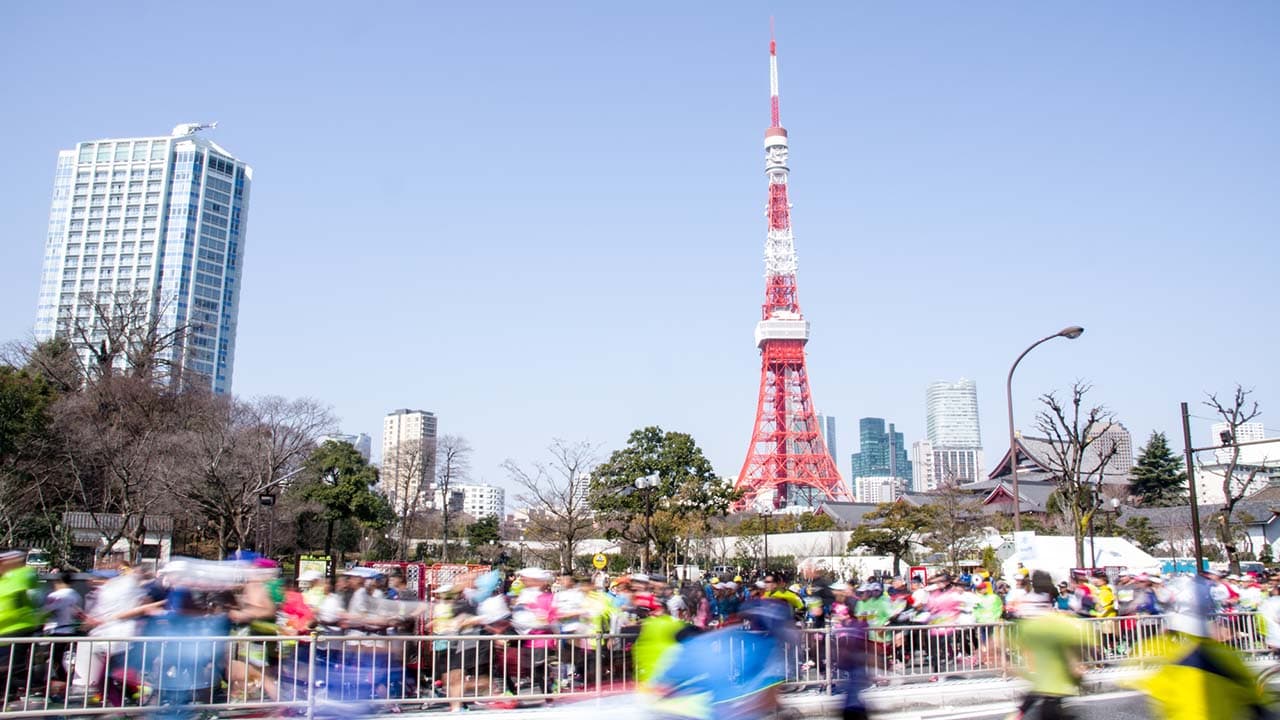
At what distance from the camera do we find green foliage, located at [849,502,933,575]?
4959 cm

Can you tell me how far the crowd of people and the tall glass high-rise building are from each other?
13595cm

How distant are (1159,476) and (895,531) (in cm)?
3507

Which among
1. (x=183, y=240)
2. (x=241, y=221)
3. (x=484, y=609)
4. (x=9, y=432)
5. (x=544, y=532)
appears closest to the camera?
(x=484, y=609)

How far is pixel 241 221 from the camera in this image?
147 metres

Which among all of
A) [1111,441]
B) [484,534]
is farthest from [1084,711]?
[484,534]

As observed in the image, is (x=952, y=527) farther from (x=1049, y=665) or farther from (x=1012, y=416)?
(x=1049, y=665)

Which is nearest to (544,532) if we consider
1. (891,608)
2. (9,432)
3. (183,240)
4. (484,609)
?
(9,432)

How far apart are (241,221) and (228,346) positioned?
19260 mm

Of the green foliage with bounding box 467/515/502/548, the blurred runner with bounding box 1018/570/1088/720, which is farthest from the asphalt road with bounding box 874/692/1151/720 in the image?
the green foliage with bounding box 467/515/502/548

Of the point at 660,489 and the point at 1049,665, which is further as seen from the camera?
the point at 660,489

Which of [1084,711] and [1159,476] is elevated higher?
[1159,476]

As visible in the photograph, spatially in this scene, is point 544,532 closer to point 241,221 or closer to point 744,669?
point 744,669

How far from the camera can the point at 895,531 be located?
49594 mm

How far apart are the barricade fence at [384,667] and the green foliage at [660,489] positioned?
115ft
